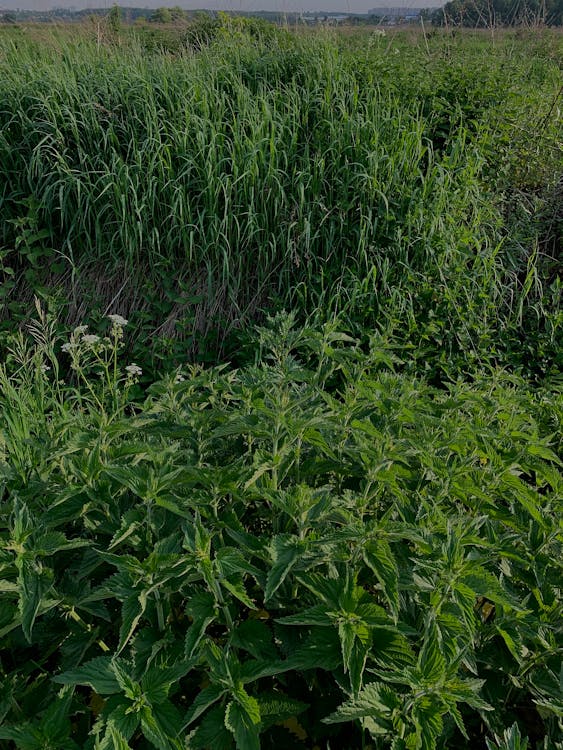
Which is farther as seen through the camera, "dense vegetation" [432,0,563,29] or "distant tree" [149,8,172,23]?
"distant tree" [149,8,172,23]

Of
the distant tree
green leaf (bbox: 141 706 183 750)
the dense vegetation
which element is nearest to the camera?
green leaf (bbox: 141 706 183 750)

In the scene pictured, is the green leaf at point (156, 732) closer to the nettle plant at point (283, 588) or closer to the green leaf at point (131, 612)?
the nettle plant at point (283, 588)

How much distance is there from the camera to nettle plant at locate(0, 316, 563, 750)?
1.16 m

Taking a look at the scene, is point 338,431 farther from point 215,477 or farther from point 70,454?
point 70,454

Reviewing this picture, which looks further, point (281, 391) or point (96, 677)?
point (281, 391)

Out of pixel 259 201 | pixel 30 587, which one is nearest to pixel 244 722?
pixel 30 587

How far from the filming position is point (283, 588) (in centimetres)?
142

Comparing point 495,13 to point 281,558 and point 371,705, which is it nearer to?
point 281,558

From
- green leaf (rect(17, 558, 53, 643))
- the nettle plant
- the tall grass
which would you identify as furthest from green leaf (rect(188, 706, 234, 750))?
the tall grass

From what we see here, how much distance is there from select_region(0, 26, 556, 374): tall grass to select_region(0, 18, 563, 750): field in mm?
22

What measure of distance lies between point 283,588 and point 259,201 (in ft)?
9.10

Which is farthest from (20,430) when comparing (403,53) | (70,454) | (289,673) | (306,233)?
(403,53)

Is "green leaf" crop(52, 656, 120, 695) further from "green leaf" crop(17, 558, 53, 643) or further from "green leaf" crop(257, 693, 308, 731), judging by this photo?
"green leaf" crop(257, 693, 308, 731)

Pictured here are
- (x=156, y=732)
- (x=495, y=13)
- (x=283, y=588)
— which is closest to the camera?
(x=156, y=732)
